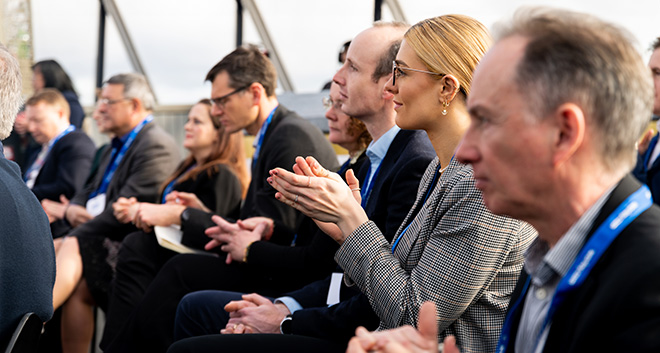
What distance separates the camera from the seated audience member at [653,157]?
306cm

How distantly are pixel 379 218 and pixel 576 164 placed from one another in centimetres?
124

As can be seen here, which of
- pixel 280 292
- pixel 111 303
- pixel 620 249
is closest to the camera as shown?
pixel 620 249

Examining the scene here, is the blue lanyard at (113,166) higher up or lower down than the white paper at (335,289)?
lower down

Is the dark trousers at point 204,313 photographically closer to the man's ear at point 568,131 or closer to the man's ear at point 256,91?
the man's ear at point 256,91

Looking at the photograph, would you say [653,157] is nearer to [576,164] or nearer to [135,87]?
[576,164]

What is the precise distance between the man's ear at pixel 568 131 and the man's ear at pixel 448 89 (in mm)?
922

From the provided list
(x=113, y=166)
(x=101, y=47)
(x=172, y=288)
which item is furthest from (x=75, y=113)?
(x=172, y=288)

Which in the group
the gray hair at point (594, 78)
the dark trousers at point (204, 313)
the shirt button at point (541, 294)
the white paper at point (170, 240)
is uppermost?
the gray hair at point (594, 78)

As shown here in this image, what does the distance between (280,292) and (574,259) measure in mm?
1978

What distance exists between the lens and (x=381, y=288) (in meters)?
1.71

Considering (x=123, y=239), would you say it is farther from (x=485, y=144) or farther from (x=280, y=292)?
(x=485, y=144)

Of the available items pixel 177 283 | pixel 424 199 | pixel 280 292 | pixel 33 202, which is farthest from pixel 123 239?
pixel 424 199

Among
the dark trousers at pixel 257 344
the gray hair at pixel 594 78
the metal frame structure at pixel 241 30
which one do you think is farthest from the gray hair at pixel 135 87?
the gray hair at pixel 594 78

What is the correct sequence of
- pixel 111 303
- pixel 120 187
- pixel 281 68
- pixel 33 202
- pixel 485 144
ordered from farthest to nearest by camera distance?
pixel 281 68, pixel 120 187, pixel 111 303, pixel 33 202, pixel 485 144
